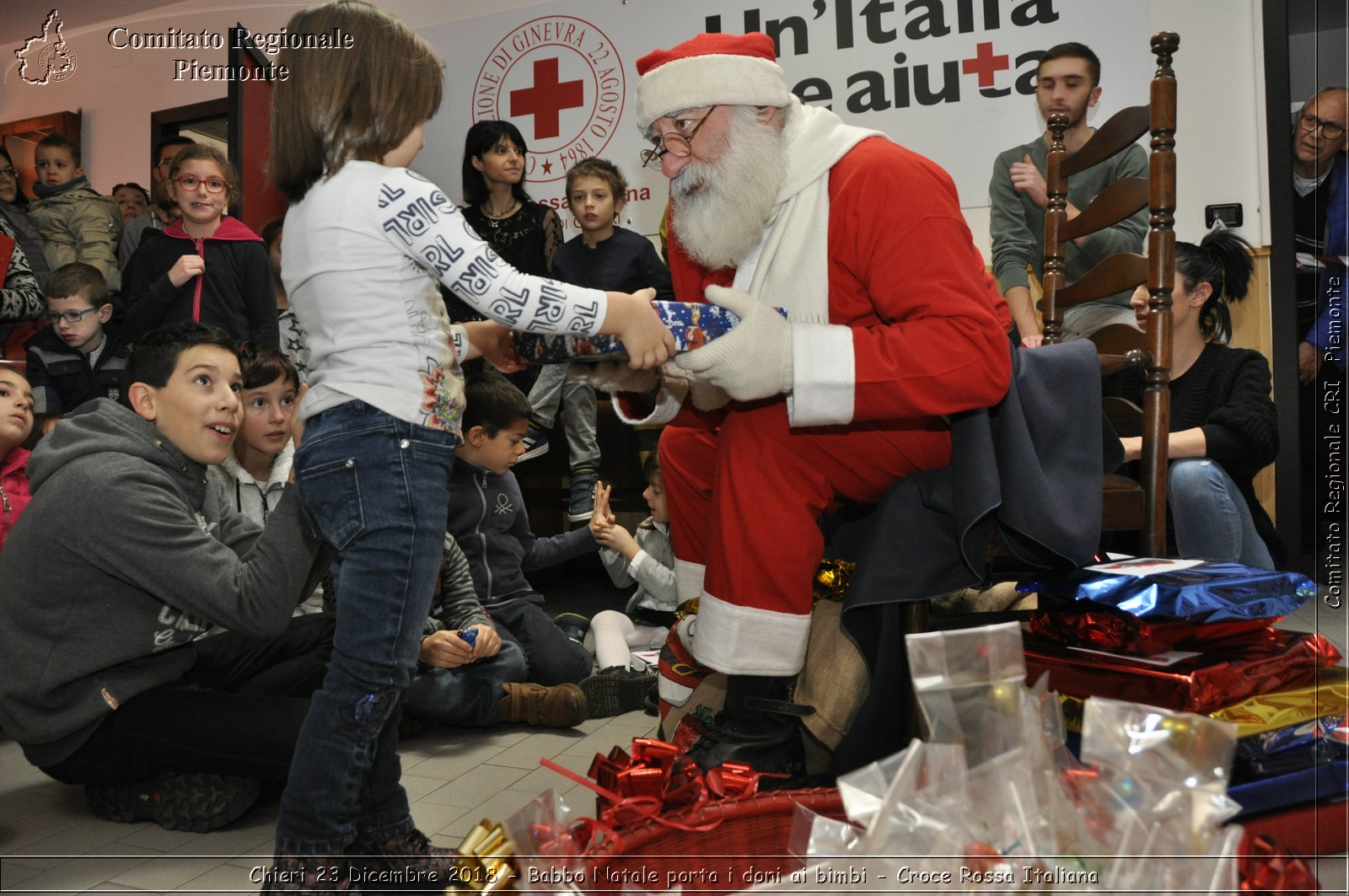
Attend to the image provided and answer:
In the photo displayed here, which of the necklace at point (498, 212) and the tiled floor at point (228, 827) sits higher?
the necklace at point (498, 212)

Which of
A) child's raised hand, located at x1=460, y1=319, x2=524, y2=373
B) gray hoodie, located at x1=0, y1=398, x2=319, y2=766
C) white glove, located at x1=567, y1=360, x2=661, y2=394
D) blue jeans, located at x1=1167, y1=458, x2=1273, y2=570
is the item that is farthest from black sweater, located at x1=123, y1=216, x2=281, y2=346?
blue jeans, located at x1=1167, y1=458, x2=1273, y2=570

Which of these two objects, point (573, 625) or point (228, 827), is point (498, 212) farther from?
point (228, 827)

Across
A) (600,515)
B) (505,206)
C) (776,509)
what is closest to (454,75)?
(505,206)

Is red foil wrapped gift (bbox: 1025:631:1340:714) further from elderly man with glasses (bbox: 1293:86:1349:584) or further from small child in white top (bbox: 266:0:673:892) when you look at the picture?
small child in white top (bbox: 266:0:673:892)

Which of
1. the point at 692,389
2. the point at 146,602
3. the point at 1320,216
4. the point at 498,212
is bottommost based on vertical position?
the point at 146,602

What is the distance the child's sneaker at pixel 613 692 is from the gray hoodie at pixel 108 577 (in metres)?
0.82

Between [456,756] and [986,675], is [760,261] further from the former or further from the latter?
[456,756]

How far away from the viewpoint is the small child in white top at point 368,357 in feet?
4.24

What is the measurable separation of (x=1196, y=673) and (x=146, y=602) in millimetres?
1638

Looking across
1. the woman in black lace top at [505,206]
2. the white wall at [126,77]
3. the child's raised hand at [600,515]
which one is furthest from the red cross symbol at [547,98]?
the child's raised hand at [600,515]

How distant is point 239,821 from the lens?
169cm

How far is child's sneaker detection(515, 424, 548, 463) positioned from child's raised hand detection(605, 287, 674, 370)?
235 cm

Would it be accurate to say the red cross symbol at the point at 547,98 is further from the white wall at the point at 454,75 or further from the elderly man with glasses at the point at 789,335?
the elderly man with glasses at the point at 789,335

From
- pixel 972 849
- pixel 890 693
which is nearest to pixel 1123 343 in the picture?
pixel 890 693
